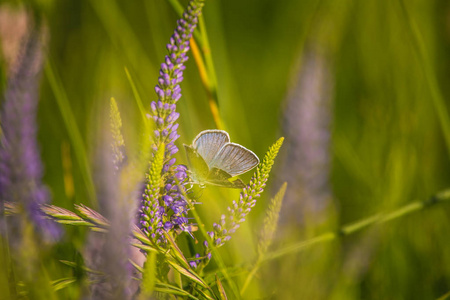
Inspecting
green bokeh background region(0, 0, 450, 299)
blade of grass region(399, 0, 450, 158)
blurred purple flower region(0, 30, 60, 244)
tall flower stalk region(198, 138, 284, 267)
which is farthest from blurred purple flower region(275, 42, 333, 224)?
blurred purple flower region(0, 30, 60, 244)

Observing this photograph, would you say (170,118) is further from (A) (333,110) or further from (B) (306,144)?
(A) (333,110)

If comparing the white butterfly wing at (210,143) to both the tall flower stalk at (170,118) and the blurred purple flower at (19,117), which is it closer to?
the tall flower stalk at (170,118)

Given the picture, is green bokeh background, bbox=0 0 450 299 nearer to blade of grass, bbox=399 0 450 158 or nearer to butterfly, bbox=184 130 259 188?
blade of grass, bbox=399 0 450 158

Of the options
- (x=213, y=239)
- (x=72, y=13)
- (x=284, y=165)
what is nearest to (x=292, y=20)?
(x=72, y=13)

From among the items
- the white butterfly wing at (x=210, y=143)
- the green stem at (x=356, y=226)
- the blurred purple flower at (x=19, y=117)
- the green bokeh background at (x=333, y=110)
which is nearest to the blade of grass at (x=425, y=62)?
the green bokeh background at (x=333, y=110)

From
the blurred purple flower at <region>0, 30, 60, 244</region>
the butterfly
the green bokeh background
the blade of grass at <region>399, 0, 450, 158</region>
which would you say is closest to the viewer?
the blurred purple flower at <region>0, 30, 60, 244</region>

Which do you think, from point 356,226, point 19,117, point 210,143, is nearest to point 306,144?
point 356,226
